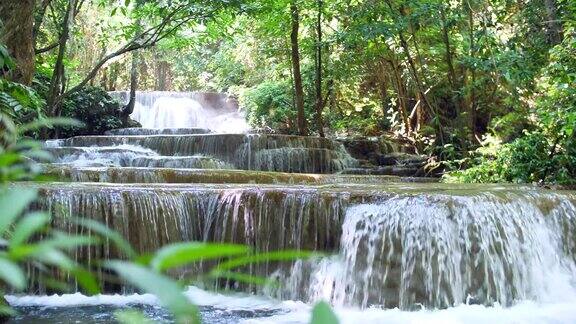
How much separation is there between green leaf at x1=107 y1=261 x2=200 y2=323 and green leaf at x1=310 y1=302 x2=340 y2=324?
0.07 m

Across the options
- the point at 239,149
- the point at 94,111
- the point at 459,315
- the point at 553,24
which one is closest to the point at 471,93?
the point at 553,24

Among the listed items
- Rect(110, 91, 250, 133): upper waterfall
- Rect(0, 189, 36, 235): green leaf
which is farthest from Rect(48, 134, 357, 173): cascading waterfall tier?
Rect(0, 189, 36, 235): green leaf

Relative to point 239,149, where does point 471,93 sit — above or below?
above

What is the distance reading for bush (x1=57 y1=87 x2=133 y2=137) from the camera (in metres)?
17.6

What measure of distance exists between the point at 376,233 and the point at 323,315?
19.1ft

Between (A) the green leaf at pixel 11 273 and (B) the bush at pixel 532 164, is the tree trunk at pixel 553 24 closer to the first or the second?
(B) the bush at pixel 532 164

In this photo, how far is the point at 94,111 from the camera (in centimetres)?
1811

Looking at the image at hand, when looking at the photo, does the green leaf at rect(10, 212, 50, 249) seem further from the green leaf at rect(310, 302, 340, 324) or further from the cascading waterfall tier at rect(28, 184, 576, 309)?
the cascading waterfall tier at rect(28, 184, 576, 309)

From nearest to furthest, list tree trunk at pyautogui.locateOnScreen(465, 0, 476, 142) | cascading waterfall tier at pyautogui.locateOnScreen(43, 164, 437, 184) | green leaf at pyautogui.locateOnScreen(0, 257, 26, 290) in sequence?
green leaf at pyautogui.locateOnScreen(0, 257, 26, 290) → cascading waterfall tier at pyautogui.locateOnScreen(43, 164, 437, 184) → tree trunk at pyautogui.locateOnScreen(465, 0, 476, 142)

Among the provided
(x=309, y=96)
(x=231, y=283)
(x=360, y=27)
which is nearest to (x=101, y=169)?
(x=231, y=283)

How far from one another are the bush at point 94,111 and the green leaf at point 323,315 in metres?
17.4

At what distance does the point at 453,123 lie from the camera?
15023 millimetres

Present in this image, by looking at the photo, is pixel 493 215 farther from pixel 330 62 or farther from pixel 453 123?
pixel 330 62

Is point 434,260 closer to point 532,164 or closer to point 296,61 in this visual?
point 532,164
